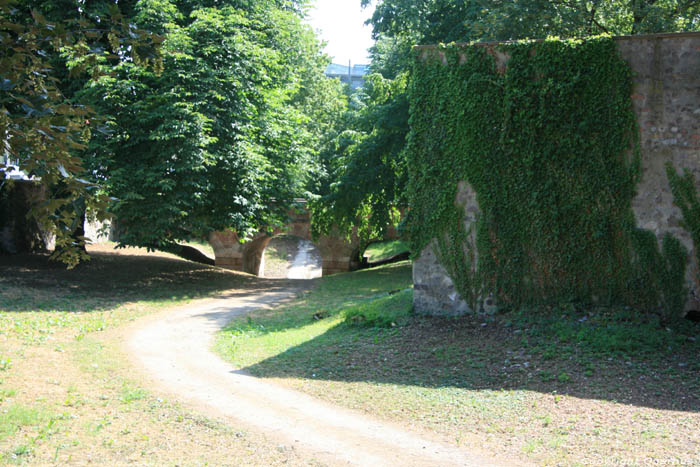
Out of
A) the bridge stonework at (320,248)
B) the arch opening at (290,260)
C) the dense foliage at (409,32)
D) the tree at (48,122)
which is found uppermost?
the dense foliage at (409,32)

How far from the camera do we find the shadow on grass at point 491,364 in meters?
7.20

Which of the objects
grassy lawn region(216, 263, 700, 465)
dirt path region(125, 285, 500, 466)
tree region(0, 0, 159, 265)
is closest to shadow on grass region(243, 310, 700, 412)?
grassy lawn region(216, 263, 700, 465)

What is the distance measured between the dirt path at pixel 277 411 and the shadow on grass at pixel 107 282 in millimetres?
3474

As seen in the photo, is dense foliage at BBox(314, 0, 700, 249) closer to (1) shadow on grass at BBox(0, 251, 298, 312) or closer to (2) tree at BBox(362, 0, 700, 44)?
(2) tree at BBox(362, 0, 700, 44)

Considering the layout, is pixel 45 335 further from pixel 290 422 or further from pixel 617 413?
pixel 617 413

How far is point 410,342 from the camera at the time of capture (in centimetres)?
952

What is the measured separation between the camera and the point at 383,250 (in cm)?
3412

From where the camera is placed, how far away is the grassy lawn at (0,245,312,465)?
18.0 ft

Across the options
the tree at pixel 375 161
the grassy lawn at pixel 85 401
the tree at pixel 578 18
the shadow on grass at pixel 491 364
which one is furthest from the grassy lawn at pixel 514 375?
the tree at pixel 578 18

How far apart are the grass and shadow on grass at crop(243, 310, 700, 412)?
19347 millimetres

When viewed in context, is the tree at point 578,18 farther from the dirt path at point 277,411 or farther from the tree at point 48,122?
the tree at point 48,122

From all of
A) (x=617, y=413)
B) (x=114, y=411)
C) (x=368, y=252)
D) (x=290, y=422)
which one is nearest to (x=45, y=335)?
(x=114, y=411)

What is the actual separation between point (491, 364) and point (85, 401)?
17.6 feet

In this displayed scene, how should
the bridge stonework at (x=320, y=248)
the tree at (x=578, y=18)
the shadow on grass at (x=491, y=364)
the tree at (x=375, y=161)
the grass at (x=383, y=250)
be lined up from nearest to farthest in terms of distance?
the shadow on grass at (x=491, y=364) < the tree at (x=578, y=18) < the tree at (x=375, y=161) < the bridge stonework at (x=320, y=248) < the grass at (x=383, y=250)
